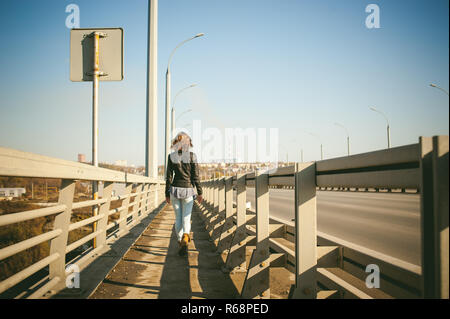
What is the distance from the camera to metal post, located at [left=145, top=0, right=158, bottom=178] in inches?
623

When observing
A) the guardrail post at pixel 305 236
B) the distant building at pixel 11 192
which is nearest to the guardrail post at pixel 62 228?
the distant building at pixel 11 192

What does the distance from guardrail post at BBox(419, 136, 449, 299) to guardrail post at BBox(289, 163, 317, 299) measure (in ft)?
3.82

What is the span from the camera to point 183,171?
6.36 m

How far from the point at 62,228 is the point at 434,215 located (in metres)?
2.89

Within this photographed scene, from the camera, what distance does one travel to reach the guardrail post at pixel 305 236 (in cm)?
267

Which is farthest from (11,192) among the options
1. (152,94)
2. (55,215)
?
(152,94)

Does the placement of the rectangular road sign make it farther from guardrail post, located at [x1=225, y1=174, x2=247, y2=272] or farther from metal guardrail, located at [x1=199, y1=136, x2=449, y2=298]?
metal guardrail, located at [x1=199, y1=136, x2=449, y2=298]

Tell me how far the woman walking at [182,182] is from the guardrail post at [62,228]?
116 inches

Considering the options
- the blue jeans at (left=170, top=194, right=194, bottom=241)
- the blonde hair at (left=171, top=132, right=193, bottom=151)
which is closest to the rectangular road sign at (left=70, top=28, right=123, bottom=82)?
the blonde hair at (left=171, top=132, right=193, bottom=151)

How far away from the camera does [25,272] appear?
2518 mm

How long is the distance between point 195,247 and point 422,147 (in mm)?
5643

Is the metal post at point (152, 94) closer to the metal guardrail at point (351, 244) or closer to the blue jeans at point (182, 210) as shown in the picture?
the blue jeans at point (182, 210)

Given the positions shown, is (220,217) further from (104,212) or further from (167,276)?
(167,276)
